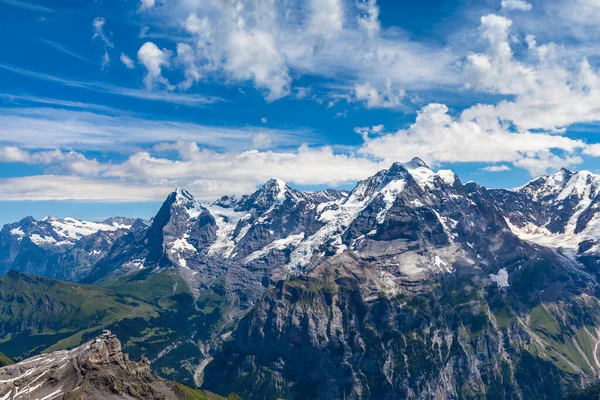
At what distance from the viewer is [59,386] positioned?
19662cm

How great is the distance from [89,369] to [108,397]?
53.9 ft

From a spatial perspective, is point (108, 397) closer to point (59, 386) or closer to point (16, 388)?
point (59, 386)

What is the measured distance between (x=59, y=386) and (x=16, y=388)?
17799 mm

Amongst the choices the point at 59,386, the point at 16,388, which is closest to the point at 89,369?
the point at 59,386

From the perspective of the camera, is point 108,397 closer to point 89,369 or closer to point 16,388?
point 89,369

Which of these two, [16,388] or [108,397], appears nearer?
[108,397]

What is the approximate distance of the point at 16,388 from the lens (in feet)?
654

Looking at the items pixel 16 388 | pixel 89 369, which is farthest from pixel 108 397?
pixel 16 388

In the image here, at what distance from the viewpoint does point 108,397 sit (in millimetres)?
186125

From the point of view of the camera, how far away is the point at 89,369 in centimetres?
19650

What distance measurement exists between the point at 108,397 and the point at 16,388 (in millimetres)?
41846

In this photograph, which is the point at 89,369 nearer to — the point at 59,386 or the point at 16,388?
the point at 59,386

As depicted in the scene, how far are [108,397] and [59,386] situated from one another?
24.5m
